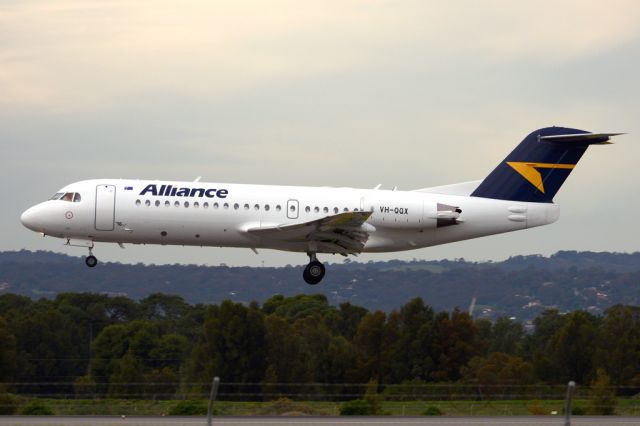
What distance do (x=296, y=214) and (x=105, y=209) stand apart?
6217mm

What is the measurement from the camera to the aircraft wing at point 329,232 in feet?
123

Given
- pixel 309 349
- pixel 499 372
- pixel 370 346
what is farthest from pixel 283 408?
pixel 370 346

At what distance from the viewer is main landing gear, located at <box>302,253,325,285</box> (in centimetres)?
3947

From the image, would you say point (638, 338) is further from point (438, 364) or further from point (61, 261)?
point (61, 261)

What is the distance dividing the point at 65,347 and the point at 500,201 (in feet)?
121

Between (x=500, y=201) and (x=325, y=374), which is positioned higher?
(x=500, y=201)

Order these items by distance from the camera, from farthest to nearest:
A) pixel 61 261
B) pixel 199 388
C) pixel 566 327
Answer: pixel 61 261 → pixel 566 327 → pixel 199 388

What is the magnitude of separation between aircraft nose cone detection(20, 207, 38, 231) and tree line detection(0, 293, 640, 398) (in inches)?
418

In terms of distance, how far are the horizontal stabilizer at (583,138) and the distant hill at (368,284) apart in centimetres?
5629

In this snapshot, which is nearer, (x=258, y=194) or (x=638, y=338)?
(x=258, y=194)
